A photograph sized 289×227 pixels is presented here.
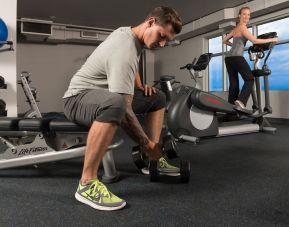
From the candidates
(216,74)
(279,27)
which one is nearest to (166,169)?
(279,27)

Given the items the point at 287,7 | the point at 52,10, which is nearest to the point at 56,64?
the point at 52,10

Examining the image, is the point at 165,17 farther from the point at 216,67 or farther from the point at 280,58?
the point at 216,67

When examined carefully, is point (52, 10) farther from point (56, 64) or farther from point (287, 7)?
point (287, 7)

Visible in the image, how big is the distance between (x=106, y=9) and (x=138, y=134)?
5188 mm

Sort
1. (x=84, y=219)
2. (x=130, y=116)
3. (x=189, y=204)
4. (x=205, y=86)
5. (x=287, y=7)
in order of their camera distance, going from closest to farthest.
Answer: (x=84, y=219)
(x=189, y=204)
(x=130, y=116)
(x=287, y=7)
(x=205, y=86)

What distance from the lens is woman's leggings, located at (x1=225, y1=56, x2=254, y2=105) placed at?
Answer: 10.9 ft

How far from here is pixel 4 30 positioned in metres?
2.75

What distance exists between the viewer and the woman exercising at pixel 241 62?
3.30m

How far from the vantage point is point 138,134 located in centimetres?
142

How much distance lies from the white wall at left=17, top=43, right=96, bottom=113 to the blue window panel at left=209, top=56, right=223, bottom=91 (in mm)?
3763

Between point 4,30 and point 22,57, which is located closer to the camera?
point 4,30

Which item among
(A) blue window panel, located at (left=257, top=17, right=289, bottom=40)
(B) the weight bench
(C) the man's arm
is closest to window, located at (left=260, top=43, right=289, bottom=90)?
(A) blue window panel, located at (left=257, top=17, right=289, bottom=40)

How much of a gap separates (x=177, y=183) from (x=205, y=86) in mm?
5807

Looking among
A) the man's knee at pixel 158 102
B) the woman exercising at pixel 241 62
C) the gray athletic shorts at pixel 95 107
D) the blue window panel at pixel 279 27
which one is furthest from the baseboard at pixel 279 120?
the gray athletic shorts at pixel 95 107
